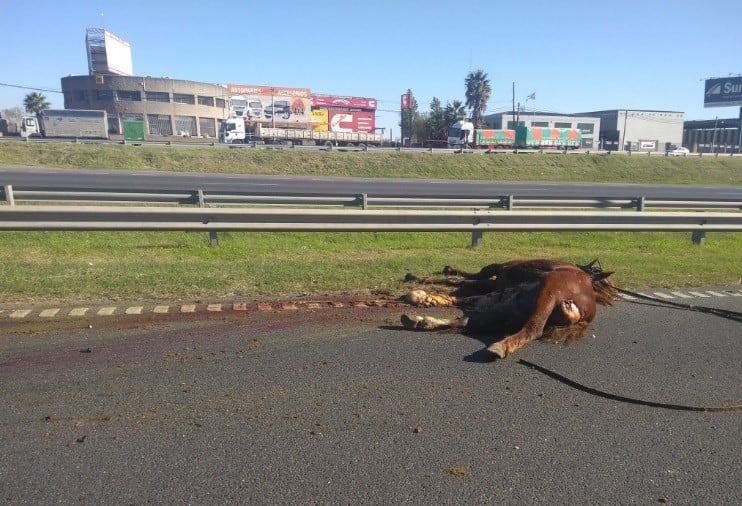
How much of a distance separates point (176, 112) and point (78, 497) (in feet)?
280

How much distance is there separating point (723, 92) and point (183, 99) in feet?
261

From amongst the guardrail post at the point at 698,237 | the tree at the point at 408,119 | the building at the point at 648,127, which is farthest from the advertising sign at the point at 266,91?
Answer: the guardrail post at the point at 698,237

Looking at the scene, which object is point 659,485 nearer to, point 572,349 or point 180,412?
point 572,349

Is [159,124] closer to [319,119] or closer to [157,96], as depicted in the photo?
[157,96]

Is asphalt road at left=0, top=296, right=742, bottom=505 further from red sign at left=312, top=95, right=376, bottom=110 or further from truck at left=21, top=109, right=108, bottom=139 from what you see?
red sign at left=312, top=95, right=376, bottom=110

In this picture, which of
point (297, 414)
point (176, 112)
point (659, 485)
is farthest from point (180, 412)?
point (176, 112)

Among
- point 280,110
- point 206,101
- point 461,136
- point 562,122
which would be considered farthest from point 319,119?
point 562,122

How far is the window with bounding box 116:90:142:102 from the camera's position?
7900 centimetres

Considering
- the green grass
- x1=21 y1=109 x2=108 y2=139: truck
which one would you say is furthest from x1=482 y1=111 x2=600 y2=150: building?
the green grass

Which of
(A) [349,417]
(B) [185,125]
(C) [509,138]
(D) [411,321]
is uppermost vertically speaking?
(B) [185,125]

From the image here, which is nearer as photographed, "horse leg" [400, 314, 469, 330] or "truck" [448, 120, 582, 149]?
"horse leg" [400, 314, 469, 330]

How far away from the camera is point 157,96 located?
80.2m

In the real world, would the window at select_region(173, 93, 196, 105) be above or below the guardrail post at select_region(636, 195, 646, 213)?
above

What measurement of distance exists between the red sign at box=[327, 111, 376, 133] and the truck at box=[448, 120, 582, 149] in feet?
44.3
